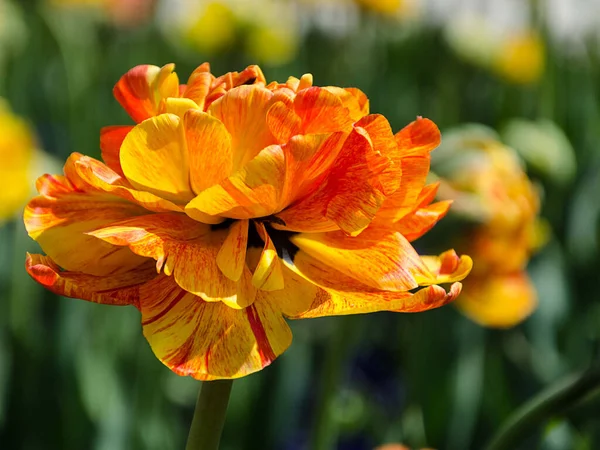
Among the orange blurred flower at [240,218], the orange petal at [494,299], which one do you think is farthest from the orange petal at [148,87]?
the orange petal at [494,299]

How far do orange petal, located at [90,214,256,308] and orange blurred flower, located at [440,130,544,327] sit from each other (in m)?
0.64

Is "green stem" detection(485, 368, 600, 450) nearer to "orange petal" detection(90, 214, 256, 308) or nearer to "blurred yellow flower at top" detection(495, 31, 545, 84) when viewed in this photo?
"orange petal" detection(90, 214, 256, 308)

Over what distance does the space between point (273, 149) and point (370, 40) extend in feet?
9.98

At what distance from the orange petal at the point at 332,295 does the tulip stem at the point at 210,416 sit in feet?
0.18

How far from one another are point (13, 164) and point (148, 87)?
0.94m

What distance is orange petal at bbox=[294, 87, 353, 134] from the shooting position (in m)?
0.49

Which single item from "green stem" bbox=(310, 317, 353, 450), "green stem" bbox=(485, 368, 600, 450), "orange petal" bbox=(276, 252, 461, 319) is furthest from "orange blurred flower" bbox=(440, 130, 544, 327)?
"orange petal" bbox=(276, 252, 461, 319)

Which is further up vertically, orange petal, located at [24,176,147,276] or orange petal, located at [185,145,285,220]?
orange petal, located at [185,145,285,220]

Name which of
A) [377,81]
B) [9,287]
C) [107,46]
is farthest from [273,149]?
[107,46]

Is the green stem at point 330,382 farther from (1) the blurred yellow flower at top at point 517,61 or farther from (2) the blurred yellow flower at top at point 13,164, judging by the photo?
(1) the blurred yellow flower at top at point 517,61

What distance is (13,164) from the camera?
1413 mm

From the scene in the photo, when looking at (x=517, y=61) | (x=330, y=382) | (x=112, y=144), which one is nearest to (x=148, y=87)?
(x=112, y=144)

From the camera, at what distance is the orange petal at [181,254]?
0.47 metres

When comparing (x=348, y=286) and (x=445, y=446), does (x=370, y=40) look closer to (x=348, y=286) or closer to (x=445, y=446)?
(x=445, y=446)
